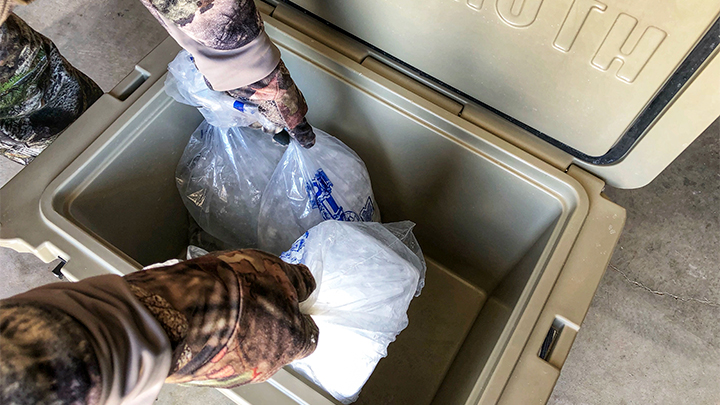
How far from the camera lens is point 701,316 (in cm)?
113

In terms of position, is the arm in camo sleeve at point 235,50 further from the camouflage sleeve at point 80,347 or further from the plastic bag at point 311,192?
the camouflage sleeve at point 80,347

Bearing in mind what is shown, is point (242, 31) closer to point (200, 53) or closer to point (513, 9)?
point (200, 53)

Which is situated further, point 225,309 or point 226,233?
point 226,233

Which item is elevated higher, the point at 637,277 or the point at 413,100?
the point at 413,100

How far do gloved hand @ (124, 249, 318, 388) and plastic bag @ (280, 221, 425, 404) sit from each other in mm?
108

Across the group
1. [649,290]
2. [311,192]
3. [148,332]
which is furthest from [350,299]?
[649,290]

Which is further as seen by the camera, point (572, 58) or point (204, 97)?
point (204, 97)

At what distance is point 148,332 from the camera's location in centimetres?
29

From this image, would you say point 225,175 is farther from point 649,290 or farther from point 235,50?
point 649,290

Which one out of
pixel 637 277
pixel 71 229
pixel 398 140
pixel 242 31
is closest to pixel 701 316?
pixel 637 277

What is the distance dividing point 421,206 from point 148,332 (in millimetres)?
634

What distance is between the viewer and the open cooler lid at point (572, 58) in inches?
17.8

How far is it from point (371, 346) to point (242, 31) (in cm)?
42

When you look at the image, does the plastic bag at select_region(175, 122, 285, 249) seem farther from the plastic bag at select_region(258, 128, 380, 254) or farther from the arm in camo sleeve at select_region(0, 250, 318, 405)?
the arm in camo sleeve at select_region(0, 250, 318, 405)
